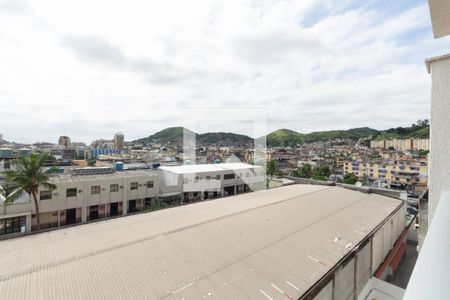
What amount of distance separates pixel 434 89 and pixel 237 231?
706cm

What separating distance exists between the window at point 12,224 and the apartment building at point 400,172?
47.6 meters

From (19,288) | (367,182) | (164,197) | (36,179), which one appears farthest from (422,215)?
(367,182)

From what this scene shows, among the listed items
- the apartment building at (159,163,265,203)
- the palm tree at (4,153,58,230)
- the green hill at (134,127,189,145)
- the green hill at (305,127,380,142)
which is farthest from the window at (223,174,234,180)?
the green hill at (134,127,189,145)

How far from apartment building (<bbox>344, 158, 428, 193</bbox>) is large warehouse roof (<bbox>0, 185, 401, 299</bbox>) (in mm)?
36622

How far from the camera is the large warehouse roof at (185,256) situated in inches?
208

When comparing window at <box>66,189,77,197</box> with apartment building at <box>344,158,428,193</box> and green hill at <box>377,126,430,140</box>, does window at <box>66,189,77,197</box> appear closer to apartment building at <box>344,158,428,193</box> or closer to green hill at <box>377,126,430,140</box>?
apartment building at <box>344,158,428,193</box>

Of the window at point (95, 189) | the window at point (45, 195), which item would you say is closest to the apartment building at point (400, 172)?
the window at point (95, 189)

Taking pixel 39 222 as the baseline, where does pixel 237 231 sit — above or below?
above

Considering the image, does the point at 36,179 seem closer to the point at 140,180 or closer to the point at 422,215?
the point at 140,180

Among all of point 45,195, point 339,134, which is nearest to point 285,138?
point 339,134

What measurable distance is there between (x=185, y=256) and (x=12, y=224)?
1281 cm

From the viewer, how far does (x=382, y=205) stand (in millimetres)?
14266

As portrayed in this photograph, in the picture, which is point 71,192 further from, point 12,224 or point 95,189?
point 12,224

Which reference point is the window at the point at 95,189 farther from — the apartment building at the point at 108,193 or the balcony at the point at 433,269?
the balcony at the point at 433,269
